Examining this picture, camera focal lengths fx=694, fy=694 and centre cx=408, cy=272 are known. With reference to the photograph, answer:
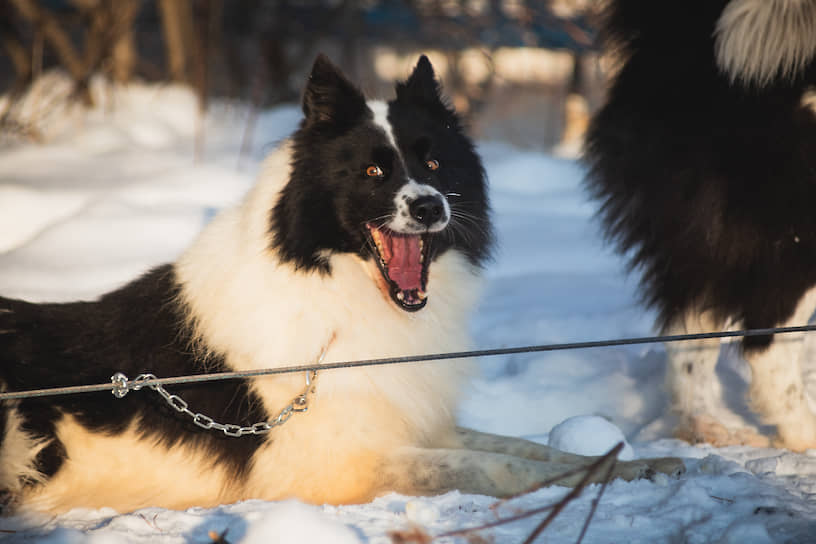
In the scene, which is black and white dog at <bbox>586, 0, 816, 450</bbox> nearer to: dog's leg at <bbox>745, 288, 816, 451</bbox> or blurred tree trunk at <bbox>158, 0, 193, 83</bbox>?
dog's leg at <bbox>745, 288, 816, 451</bbox>

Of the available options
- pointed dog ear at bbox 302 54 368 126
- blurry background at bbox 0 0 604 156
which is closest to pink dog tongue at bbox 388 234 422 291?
pointed dog ear at bbox 302 54 368 126

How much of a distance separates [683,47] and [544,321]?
181 centimetres

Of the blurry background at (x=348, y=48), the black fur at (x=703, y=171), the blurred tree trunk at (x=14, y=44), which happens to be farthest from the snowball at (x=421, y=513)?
the blurred tree trunk at (x=14, y=44)

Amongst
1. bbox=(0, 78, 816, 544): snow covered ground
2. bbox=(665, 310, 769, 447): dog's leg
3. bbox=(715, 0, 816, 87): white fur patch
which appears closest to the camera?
bbox=(0, 78, 816, 544): snow covered ground

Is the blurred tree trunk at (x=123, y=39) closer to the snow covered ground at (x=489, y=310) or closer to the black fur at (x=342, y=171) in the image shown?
the snow covered ground at (x=489, y=310)

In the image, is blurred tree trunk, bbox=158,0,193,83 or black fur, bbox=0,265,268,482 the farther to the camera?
blurred tree trunk, bbox=158,0,193,83

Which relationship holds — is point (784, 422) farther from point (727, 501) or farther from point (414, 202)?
point (414, 202)

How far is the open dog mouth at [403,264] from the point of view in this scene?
2.33m

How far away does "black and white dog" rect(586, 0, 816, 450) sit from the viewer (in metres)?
2.54

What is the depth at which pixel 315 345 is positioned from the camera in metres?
2.32

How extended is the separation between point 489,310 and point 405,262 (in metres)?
2.12

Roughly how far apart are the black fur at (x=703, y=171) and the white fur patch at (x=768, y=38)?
0.06 metres

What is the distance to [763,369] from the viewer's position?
106 inches

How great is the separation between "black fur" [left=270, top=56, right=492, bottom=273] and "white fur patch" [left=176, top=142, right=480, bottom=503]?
6cm
